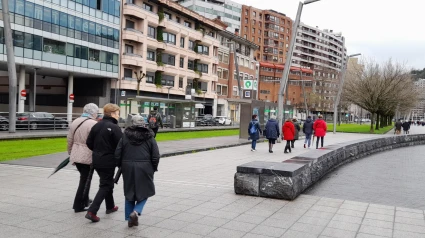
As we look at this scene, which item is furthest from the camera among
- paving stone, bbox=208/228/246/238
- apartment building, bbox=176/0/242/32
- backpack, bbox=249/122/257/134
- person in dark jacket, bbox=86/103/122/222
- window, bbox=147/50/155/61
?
apartment building, bbox=176/0/242/32

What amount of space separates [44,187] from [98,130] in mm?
3050

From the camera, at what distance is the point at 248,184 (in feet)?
24.7

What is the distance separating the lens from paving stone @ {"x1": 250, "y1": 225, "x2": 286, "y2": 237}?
5.18 meters

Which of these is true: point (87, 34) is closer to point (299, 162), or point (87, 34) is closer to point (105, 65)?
point (105, 65)

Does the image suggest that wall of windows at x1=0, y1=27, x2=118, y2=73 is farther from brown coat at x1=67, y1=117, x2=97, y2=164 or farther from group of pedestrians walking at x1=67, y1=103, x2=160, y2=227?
group of pedestrians walking at x1=67, y1=103, x2=160, y2=227

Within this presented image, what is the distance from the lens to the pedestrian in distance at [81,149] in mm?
5871

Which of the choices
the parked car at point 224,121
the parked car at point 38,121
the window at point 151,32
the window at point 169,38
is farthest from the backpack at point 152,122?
the parked car at point 224,121

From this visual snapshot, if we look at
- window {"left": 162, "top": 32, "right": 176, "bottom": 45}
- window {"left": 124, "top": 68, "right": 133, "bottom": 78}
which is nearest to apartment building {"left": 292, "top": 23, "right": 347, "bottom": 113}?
window {"left": 162, "top": 32, "right": 176, "bottom": 45}

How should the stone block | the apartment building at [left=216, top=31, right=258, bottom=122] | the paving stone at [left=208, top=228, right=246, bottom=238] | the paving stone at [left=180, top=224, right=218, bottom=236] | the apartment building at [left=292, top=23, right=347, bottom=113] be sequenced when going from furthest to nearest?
the apartment building at [left=292, top=23, right=347, bottom=113] → the apartment building at [left=216, top=31, right=258, bottom=122] → the stone block → the paving stone at [left=180, top=224, right=218, bottom=236] → the paving stone at [left=208, top=228, right=246, bottom=238]

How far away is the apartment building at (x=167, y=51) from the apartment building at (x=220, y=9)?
22895mm

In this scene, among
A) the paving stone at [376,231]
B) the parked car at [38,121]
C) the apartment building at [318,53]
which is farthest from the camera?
the apartment building at [318,53]

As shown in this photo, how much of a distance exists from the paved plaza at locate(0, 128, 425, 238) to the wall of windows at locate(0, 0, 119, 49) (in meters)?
30.6

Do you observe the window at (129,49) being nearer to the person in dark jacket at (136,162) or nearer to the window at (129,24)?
the window at (129,24)

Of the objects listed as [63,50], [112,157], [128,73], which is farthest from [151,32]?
[112,157]
